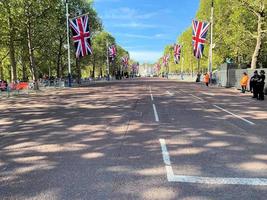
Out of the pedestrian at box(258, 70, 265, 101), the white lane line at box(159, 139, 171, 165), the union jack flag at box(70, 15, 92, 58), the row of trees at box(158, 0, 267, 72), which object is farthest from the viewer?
the union jack flag at box(70, 15, 92, 58)

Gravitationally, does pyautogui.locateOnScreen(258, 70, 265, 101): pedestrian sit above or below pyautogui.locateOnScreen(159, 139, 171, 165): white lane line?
above

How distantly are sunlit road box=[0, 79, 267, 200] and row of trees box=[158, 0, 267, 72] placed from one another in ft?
89.9

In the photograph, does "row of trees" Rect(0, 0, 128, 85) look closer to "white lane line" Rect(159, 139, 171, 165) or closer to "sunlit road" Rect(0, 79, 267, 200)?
"sunlit road" Rect(0, 79, 267, 200)

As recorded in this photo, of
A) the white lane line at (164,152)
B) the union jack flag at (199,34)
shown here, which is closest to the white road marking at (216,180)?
the white lane line at (164,152)

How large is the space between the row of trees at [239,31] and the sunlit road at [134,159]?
2741 cm

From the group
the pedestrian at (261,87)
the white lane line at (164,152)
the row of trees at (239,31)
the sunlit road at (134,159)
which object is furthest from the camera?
the row of trees at (239,31)

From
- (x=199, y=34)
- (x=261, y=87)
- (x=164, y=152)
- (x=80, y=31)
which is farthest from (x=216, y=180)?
(x=199, y=34)

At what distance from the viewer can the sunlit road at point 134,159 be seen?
18.6ft

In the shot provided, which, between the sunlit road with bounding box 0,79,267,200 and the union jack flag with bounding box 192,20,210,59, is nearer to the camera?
the sunlit road with bounding box 0,79,267,200

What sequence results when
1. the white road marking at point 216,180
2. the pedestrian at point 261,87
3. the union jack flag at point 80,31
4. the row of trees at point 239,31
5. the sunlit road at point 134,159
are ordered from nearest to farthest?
the sunlit road at point 134,159, the white road marking at point 216,180, the pedestrian at point 261,87, the row of trees at point 239,31, the union jack flag at point 80,31

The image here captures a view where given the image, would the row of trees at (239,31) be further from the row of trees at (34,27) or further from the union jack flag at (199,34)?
the row of trees at (34,27)

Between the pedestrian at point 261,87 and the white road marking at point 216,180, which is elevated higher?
the pedestrian at point 261,87

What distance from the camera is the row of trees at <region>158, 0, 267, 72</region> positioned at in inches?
1515

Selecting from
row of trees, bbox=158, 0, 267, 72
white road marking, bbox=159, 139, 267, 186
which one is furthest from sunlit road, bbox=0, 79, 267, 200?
row of trees, bbox=158, 0, 267, 72
